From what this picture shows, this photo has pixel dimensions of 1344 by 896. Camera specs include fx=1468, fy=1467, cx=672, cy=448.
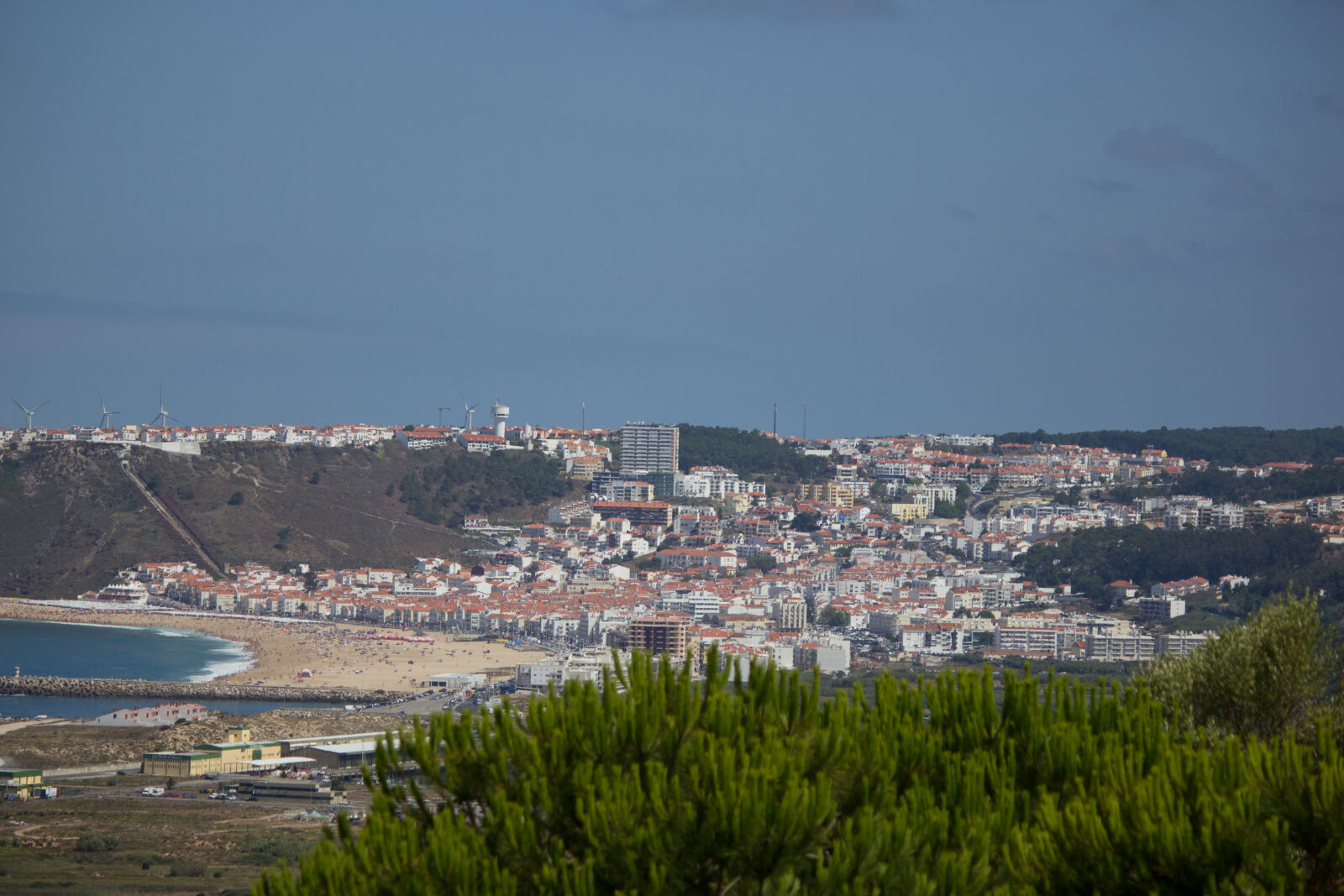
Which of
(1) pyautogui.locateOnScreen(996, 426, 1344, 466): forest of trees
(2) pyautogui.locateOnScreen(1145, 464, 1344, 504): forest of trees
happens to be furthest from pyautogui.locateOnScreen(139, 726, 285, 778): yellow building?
(1) pyautogui.locateOnScreen(996, 426, 1344, 466): forest of trees

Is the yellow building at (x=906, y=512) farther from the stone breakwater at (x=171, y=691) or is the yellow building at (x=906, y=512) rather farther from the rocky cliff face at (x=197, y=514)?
the stone breakwater at (x=171, y=691)

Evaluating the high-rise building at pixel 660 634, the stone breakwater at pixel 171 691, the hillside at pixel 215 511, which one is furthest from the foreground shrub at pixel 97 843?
the hillside at pixel 215 511

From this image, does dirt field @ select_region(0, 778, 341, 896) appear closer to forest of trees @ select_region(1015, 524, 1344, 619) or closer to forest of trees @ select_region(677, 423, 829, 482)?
forest of trees @ select_region(1015, 524, 1344, 619)

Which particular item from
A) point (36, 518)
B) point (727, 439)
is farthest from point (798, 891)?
point (727, 439)

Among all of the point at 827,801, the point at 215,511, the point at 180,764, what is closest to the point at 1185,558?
the point at 215,511

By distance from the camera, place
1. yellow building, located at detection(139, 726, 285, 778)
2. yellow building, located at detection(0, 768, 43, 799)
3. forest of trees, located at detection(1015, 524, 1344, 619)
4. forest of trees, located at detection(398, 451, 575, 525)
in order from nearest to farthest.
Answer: yellow building, located at detection(0, 768, 43, 799) → yellow building, located at detection(139, 726, 285, 778) → forest of trees, located at detection(1015, 524, 1344, 619) → forest of trees, located at detection(398, 451, 575, 525)

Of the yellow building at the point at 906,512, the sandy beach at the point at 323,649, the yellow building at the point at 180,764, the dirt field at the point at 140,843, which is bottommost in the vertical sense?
the sandy beach at the point at 323,649
